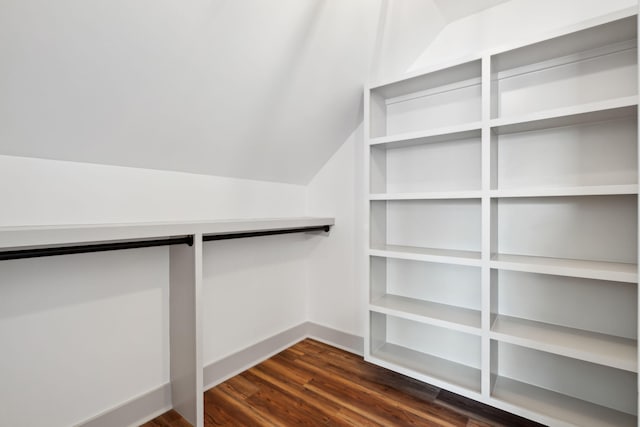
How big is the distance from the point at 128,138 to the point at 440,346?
1.96 metres

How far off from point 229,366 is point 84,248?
1134 millimetres

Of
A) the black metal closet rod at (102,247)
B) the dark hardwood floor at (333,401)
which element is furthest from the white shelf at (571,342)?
the black metal closet rod at (102,247)

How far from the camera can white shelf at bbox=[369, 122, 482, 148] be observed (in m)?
1.46

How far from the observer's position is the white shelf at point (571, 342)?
3.76 ft

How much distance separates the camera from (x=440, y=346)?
182cm

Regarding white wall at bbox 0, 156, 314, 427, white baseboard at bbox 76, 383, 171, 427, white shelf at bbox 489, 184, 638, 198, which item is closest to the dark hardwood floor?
white baseboard at bbox 76, 383, 171, 427

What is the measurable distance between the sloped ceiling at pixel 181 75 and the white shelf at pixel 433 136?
15.1 inches

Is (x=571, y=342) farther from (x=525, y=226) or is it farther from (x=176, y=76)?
(x=176, y=76)

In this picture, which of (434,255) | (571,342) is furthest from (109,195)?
(571,342)

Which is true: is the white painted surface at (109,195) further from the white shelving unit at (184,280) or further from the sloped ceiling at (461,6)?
the sloped ceiling at (461,6)

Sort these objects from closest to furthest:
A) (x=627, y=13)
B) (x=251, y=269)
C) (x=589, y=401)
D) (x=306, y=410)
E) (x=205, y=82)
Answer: (x=627, y=13)
(x=205, y=82)
(x=589, y=401)
(x=306, y=410)
(x=251, y=269)

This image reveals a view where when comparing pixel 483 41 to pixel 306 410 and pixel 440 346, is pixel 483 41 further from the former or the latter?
pixel 306 410

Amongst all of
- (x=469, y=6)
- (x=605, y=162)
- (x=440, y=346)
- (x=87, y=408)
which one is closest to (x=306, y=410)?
(x=440, y=346)

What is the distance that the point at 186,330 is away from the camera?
146 centimetres
